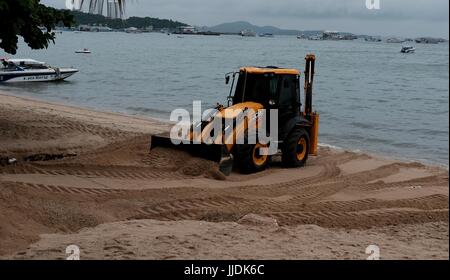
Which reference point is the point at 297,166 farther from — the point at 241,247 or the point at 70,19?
the point at 241,247

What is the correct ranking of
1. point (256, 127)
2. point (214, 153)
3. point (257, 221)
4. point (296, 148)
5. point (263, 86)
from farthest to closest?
1. point (296, 148)
2. point (263, 86)
3. point (256, 127)
4. point (214, 153)
5. point (257, 221)

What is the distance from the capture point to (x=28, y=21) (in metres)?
12.6

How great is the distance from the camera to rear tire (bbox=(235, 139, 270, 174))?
1214 centimetres

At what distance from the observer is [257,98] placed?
42.3 feet

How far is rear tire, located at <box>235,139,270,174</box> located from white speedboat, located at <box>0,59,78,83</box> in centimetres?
2516

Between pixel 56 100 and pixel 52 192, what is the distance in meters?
22.6

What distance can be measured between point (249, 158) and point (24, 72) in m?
25.8

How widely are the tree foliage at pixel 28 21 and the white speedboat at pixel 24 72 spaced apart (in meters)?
21.9

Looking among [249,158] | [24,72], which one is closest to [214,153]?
[249,158]

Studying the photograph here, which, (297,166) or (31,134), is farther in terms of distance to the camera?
(31,134)

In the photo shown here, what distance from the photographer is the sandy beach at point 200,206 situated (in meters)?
6.85

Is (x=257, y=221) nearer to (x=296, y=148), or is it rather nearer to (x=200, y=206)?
(x=200, y=206)

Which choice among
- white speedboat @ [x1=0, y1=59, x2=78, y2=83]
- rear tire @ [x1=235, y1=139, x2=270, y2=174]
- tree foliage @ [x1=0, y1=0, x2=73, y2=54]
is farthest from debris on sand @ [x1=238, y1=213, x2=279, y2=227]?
white speedboat @ [x1=0, y1=59, x2=78, y2=83]
